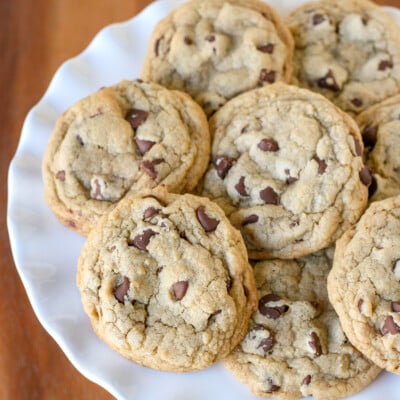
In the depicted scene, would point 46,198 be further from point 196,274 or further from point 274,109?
point 274,109

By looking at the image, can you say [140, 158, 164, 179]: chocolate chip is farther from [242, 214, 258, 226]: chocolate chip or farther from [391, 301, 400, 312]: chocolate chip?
[391, 301, 400, 312]: chocolate chip

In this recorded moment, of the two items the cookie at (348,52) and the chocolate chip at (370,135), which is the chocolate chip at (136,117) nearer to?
the cookie at (348,52)

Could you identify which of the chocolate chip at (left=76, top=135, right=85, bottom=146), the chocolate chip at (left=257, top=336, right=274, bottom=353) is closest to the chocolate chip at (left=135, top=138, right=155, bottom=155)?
the chocolate chip at (left=76, top=135, right=85, bottom=146)

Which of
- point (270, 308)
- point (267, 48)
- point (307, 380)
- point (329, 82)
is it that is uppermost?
point (267, 48)

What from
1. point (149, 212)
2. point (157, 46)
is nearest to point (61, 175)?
point (149, 212)

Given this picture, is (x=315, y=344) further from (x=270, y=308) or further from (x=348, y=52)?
(x=348, y=52)

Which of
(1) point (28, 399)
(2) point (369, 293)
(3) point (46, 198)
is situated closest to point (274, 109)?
(2) point (369, 293)
